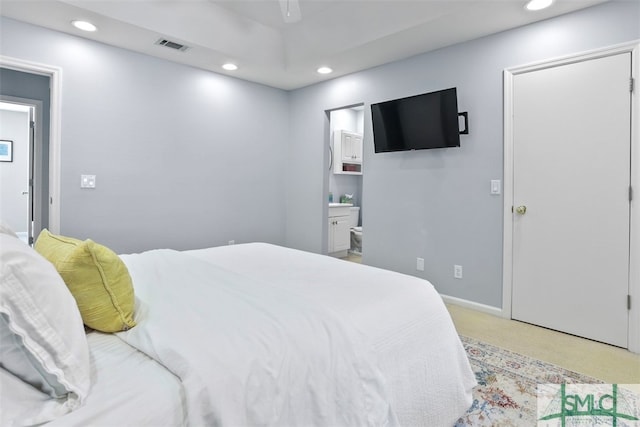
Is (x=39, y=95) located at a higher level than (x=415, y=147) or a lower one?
higher

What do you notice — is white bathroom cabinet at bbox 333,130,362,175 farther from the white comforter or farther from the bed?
the white comforter

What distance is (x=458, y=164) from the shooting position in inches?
128

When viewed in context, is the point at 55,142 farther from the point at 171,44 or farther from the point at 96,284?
the point at 96,284

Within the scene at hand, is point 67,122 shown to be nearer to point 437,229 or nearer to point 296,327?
point 296,327

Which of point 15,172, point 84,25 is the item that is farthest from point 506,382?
point 15,172

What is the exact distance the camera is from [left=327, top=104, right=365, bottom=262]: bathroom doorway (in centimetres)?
541

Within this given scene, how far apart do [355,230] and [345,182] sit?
97 cm

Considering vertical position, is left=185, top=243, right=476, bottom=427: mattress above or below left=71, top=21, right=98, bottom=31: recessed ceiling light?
below

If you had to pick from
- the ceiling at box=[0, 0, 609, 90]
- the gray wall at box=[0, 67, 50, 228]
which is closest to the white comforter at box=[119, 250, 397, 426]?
the ceiling at box=[0, 0, 609, 90]

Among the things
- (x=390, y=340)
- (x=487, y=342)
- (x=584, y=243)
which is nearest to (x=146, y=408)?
(x=390, y=340)

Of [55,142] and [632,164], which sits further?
[55,142]

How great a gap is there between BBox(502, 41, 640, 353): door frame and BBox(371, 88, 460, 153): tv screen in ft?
1.40

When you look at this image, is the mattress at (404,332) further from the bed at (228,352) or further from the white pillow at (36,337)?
the white pillow at (36,337)

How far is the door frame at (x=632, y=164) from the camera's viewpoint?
7.82 ft
